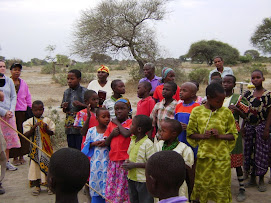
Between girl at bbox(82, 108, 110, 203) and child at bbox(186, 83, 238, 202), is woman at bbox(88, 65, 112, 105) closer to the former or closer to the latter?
girl at bbox(82, 108, 110, 203)

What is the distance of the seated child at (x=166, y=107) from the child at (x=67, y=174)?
2.22 meters

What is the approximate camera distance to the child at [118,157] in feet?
12.0

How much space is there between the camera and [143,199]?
3432mm

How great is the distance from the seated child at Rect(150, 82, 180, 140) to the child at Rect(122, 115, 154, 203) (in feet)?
1.90

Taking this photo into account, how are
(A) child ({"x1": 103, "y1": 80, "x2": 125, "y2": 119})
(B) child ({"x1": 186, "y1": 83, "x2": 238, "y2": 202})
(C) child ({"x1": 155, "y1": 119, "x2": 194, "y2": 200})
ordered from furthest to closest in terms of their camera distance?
(A) child ({"x1": 103, "y1": 80, "x2": 125, "y2": 119})
(B) child ({"x1": 186, "y1": 83, "x2": 238, "y2": 202})
(C) child ({"x1": 155, "y1": 119, "x2": 194, "y2": 200})

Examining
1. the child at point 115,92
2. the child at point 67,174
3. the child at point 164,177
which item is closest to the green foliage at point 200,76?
the child at point 115,92

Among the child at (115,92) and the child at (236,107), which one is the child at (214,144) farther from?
the child at (115,92)

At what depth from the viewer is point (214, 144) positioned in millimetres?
3564

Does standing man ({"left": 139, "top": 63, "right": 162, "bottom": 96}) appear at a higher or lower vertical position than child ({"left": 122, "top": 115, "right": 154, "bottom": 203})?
higher

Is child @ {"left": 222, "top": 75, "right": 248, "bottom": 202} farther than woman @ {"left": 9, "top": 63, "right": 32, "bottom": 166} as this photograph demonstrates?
No

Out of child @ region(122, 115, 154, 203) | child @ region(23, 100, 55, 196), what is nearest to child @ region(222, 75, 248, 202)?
child @ region(122, 115, 154, 203)

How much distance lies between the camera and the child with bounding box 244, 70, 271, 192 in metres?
4.46

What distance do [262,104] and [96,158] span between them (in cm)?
245

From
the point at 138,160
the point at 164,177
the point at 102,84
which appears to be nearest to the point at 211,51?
the point at 102,84
